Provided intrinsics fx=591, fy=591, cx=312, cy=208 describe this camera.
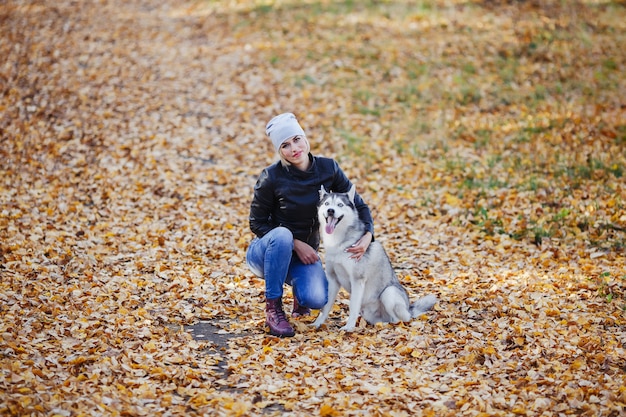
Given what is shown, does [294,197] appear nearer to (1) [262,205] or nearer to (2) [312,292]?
(1) [262,205]

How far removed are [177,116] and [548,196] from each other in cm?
738

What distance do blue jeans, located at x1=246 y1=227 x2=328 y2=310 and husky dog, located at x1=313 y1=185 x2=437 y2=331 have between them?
5.1 inches

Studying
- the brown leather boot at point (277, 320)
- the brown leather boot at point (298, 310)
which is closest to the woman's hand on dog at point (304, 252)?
the brown leather boot at point (277, 320)

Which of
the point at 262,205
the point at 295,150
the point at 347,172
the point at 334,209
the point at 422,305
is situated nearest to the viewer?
the point at 334,209

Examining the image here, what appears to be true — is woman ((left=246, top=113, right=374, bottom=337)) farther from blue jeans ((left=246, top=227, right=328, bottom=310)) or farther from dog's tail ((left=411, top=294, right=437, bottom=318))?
dog's tail ((left=411, top=294, right=437, bottom=318))

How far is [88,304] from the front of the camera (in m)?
6.15

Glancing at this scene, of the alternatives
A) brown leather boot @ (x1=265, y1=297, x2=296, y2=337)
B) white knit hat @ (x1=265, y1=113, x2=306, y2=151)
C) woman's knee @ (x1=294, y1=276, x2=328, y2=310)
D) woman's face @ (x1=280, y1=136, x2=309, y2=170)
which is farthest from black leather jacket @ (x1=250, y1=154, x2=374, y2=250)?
brown leather boot @ (x1=265, y1=297, x2=296, y2=337)

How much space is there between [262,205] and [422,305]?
1.87m

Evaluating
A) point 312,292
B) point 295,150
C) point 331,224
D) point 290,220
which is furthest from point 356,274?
point 295,150

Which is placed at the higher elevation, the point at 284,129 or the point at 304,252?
the point at 284,129

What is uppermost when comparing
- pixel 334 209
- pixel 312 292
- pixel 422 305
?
pixel 334 209

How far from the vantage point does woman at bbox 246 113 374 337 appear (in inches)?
215

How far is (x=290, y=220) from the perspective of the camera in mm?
5723

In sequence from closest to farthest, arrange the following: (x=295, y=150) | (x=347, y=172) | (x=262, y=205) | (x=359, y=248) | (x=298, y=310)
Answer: (x=295, y=150) → (x=359, y=248) → (x=262, y=205) → (x=298, y=310) → (x=347, y=172)
